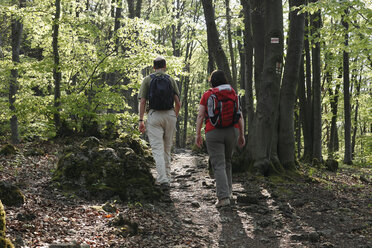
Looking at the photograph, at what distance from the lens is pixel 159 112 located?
580cm

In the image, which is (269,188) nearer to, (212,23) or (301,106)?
(212,23)

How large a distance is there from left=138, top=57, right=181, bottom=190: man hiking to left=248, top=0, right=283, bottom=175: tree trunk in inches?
106

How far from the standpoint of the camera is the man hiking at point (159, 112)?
224 inches

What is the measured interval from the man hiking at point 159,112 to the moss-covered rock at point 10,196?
2411 millimetres

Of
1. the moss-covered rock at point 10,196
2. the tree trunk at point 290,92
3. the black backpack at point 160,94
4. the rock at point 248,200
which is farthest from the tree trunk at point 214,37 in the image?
the moss-covered rock at point 10,196

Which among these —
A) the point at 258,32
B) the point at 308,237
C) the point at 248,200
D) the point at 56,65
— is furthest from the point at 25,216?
the point at 56,65

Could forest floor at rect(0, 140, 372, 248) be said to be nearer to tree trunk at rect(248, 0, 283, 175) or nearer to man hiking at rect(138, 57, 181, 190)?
man hiking at rect(138, 57, 181, 190)

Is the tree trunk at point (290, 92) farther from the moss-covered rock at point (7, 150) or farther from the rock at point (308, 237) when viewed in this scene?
the moss-covered rock at point (7, 150)

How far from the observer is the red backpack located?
506cm

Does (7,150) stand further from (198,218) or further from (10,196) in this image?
(198,218)

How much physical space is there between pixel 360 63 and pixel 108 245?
70.9 feet

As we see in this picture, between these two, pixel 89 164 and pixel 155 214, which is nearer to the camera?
pixel 155 214

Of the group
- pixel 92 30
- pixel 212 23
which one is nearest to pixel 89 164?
pixel 212 23

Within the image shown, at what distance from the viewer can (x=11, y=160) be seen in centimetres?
727
